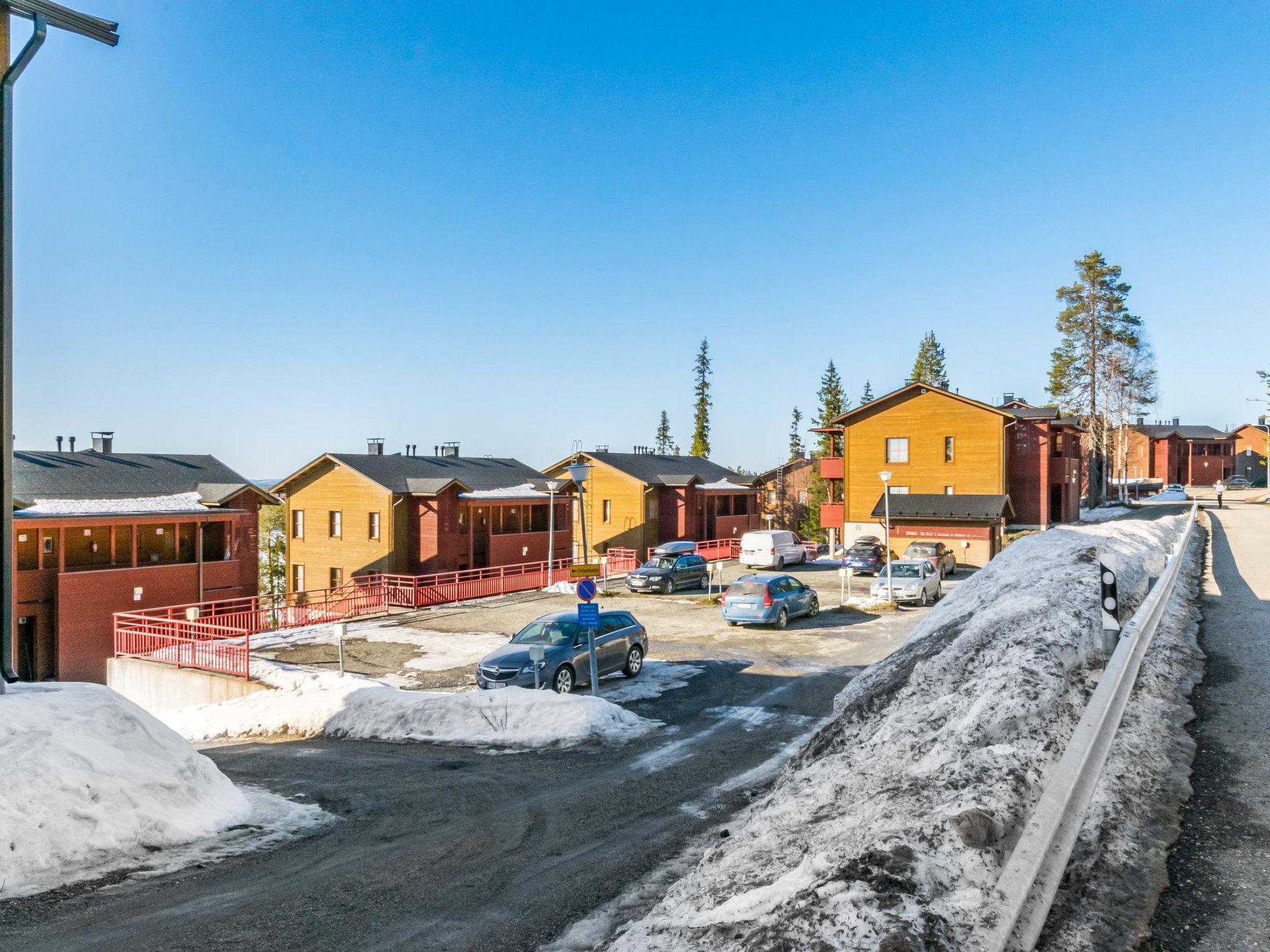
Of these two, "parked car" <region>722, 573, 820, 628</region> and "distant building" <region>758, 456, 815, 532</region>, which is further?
"distant building" <region>758, 456, 815, 532</region>

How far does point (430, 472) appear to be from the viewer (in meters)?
41.6

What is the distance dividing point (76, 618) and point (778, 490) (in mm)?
52223

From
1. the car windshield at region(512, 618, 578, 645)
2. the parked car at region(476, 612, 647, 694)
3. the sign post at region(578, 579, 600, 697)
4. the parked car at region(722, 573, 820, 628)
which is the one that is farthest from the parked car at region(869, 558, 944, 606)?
the sign post at region(578, 579, 600, 697)

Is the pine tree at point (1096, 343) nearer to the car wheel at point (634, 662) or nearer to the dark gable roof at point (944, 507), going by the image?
the dark gable roof at point (944, 507)

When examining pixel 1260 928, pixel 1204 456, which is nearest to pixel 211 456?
pixel 1260 928

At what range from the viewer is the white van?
38000mm

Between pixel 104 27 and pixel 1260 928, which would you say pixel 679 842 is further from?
pixel 104 27

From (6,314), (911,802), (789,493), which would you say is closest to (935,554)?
(911,802)

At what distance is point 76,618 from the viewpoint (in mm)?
24953

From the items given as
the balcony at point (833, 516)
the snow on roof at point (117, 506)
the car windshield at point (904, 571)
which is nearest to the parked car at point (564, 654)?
the car windshield at point (904, 571)

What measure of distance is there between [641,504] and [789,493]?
23.8 meters

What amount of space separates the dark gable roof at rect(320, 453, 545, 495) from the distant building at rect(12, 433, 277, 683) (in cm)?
584

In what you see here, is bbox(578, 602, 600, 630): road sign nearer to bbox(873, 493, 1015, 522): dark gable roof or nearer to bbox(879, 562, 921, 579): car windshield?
bbox(879, 562, 921, 579): car windshield

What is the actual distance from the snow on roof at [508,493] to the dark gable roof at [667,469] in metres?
7.07
